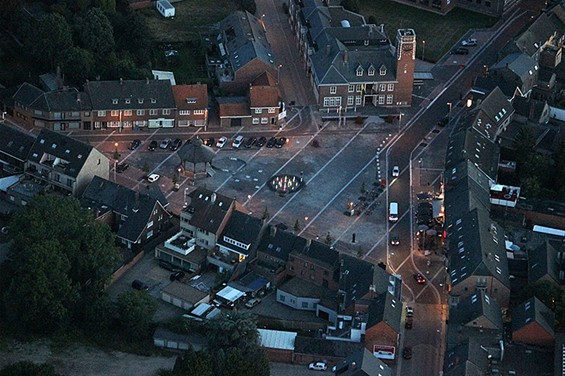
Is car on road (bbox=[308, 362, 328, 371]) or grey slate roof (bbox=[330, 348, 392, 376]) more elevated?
grey slate roof (bbox=[330, 348, 392, 376])

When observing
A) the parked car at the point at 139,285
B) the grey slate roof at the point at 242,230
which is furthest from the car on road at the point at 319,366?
the parked car at the point at 139,285

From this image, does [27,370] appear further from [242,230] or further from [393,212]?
[393,212]

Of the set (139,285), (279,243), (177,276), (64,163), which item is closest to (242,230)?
(279,243)

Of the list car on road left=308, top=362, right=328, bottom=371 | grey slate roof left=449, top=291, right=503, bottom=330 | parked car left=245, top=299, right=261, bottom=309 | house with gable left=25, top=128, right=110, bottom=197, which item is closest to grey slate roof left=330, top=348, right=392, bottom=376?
car on road left=308, top=362, right=328, bottom=371

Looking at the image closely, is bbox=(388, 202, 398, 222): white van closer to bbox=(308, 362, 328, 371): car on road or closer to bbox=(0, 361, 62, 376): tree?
bbox=(308, 362, 328, 371): car on road

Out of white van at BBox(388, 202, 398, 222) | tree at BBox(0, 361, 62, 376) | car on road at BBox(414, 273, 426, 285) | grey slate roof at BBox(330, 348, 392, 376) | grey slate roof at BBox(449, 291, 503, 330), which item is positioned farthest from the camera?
white van at BBox(388, 202, 398, 222)

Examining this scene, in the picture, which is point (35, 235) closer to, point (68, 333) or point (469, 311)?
point (68, 333)

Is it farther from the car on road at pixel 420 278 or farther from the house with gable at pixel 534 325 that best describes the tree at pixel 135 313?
the house with gable at pixel 534 325
